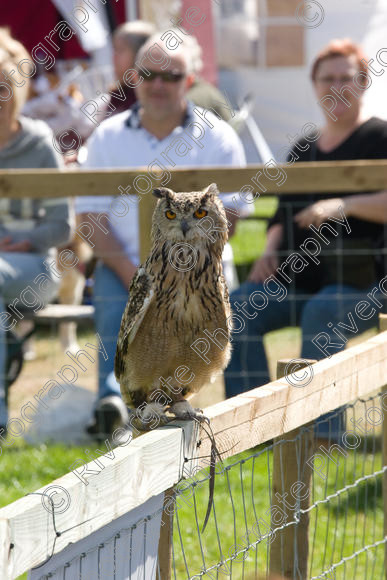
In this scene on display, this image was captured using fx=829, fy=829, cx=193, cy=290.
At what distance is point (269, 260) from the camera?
486 cm

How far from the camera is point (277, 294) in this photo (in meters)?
4.86

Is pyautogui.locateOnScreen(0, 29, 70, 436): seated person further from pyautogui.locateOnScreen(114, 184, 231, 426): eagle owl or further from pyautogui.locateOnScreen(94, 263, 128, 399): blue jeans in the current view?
pyautogui.locateOnScreen(114, 184, 231, 426): eagle owl

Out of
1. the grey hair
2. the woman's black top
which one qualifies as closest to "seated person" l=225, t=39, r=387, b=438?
the woman's black top

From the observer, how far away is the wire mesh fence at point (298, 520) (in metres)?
2.31

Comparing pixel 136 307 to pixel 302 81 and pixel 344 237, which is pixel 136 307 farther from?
pixel 302 81

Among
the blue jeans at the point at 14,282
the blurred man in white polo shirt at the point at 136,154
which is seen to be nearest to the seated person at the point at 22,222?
the blue jeans at the point at 14,282

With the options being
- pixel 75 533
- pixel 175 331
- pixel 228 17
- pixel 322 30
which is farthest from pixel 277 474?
pixel 228 17

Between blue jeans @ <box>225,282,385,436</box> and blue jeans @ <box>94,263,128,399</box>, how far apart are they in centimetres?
66

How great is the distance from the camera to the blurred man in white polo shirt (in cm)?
455

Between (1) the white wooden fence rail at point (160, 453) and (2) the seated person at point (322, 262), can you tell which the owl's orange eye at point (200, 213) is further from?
(2) the seated person at point (322, 262)

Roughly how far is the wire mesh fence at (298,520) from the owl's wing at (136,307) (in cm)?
50

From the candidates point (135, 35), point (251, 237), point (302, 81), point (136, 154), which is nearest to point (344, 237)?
point (136, 154)

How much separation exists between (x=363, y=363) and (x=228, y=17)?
367 inches

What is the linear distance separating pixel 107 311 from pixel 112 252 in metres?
0.35
